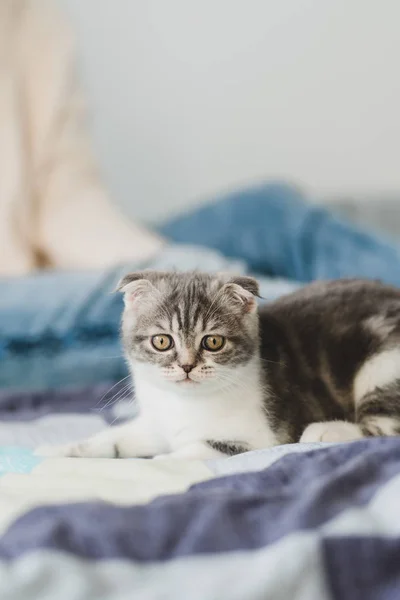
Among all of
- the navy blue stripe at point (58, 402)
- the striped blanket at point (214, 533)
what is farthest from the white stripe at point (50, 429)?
the striped blanket at point (214, 533)

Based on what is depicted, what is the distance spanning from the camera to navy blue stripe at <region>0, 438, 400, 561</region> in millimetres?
705

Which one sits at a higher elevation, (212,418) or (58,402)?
(212,418)

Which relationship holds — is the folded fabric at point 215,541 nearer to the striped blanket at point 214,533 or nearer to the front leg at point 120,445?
the striped blanket at point 214,533

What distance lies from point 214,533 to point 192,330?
0.54 meters

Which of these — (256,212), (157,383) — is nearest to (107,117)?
(256,212)

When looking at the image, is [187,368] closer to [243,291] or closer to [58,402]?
[243,291]

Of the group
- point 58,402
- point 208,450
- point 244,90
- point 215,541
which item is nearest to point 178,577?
point 215,541

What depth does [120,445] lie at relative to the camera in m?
1.25

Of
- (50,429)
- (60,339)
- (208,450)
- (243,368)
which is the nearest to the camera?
(208,450)

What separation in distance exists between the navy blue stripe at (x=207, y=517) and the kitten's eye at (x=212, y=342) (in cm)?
37

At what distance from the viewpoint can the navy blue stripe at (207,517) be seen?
2.31ft

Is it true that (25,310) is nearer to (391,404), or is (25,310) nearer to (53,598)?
(391,404)

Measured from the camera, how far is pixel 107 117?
3.16 m

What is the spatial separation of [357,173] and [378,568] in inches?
102
